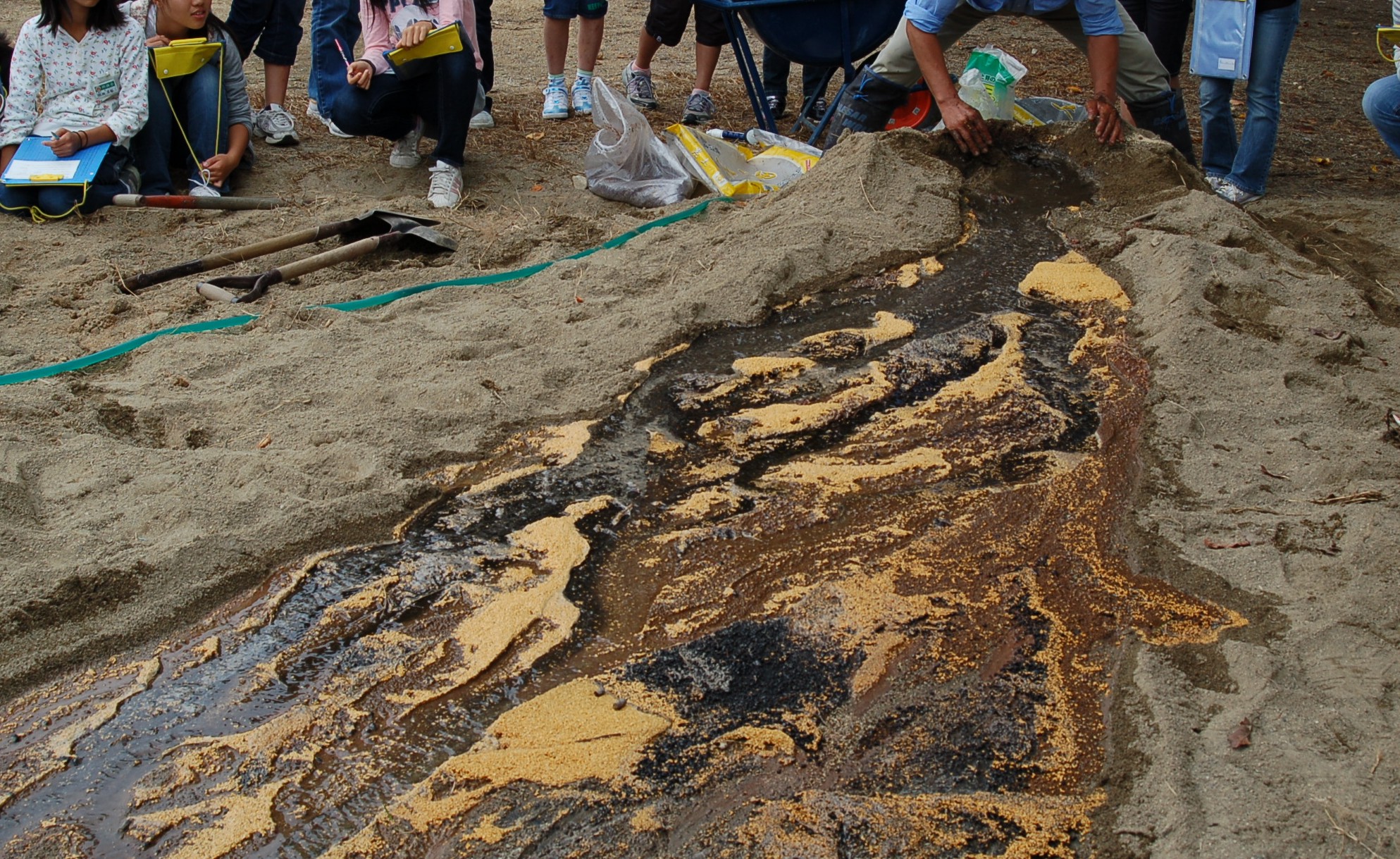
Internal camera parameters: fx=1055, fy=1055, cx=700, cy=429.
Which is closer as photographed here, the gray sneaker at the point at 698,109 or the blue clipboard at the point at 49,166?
the blue clipboard at the point at 49,166

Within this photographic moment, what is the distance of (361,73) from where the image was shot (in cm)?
439

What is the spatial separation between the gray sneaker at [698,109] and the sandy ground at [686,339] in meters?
1.34

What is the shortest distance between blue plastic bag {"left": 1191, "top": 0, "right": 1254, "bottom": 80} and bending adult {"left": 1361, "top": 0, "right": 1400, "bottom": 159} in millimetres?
546

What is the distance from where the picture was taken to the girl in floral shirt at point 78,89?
423 centimetres

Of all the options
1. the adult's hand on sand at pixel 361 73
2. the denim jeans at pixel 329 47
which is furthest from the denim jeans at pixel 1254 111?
the denim jeans at pixel 329 47

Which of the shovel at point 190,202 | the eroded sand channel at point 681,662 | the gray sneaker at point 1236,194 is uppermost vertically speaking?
the shovel at point 190,202

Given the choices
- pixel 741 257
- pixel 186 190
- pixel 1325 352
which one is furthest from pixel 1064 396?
pixel 186 190

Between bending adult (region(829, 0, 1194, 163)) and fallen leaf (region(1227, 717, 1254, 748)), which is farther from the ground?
bending adult (region(829, 0, 1194, 163))

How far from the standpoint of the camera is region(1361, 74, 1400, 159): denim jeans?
14.0 ft

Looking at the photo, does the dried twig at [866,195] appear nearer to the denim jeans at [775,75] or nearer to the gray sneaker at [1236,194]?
the gray sneaker at [1236,194]

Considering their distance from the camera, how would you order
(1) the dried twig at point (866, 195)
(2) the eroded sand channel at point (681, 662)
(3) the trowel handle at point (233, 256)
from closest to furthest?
(2) the eroded sand channel at point (681, 662), (3) the trowel handle at point (233, 256), (1) the dried twig at point (866, 195)

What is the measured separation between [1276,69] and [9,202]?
516 centimetres

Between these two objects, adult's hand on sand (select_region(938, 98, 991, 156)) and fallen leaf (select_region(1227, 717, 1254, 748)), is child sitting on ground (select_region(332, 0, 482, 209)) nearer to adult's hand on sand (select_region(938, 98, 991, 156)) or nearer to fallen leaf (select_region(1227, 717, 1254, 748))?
adult's hand on sand (select_region(938, 98, 991, 156))

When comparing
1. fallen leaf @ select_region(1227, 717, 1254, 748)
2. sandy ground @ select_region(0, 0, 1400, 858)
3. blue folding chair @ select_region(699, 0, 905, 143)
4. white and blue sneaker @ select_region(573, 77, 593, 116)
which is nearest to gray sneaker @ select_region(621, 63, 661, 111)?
white and blue sneaker @ select_region(573, 77, 593, 116)
